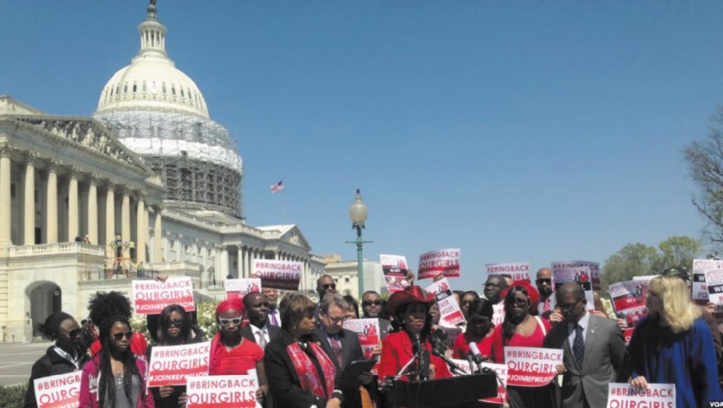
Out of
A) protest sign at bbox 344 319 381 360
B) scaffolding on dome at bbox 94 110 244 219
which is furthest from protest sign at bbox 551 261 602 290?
scaffolding on dome at bbox 94 110 244 219

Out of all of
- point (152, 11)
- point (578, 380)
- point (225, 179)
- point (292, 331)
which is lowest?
point (578, 380)

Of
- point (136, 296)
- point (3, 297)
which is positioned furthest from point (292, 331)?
point (3, 297)

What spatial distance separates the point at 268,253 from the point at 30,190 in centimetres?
6055

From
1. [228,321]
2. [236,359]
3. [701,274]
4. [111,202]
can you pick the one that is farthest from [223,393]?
[111,202]

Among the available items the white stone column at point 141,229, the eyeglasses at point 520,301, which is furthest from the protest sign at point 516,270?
the white stone column at point 141,229

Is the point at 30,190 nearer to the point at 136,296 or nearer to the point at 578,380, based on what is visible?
the point at 136,296

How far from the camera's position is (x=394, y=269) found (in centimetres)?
1554

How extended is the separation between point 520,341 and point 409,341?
5.10ft

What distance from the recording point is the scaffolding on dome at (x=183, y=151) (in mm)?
96000

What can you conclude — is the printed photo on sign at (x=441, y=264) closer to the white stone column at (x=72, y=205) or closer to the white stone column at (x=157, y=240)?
the white stone column at (x=72, y=205)

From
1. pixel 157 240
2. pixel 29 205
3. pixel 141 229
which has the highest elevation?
pixel 29 205

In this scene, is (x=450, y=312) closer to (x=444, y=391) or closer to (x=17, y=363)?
(x=444, y=391)

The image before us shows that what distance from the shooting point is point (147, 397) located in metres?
6.93

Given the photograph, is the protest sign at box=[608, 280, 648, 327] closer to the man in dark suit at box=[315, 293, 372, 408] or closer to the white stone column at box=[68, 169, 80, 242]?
the man in dark suit at box=[315, 293, 372, 408]
